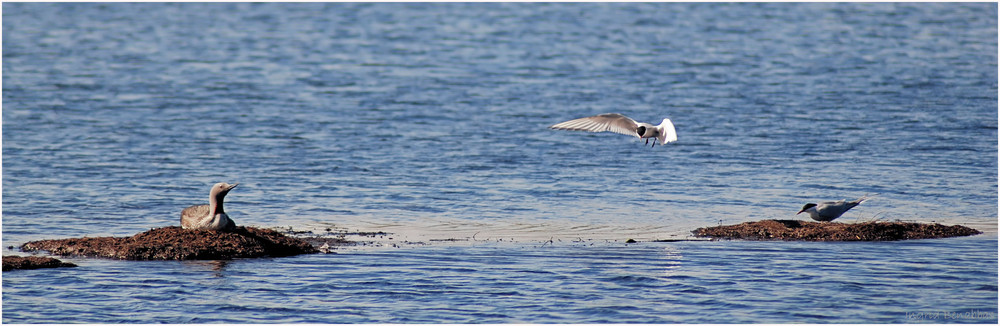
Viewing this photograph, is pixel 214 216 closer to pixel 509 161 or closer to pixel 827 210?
pixel 827 210

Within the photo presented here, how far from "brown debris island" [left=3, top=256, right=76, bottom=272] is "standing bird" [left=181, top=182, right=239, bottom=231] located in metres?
1.42

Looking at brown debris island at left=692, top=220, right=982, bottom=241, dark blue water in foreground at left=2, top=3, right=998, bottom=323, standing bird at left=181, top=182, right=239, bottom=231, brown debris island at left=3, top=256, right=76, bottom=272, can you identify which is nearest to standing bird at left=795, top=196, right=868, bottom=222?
brown debris island at left=692, top=220, right=982, bottom=241

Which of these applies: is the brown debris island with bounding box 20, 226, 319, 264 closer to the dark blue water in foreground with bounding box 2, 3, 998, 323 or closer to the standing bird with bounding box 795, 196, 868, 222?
the dark blue water in foreground with bounding box 2, 3, 998, 323

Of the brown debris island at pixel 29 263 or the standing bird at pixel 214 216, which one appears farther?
the standing bird at pixel 214 216

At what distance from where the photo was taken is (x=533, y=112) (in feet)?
89.1

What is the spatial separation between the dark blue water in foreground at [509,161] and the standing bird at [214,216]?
2.23 ft

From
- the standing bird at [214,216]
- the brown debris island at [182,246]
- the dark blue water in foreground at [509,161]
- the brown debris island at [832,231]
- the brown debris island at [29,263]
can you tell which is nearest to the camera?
the dark blue water in foreground at [509,161]

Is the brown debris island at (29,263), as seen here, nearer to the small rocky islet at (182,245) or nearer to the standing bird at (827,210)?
the small rocky islet at (182,245)

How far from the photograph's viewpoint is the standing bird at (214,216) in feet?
41.7

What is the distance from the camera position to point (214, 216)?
508 inches

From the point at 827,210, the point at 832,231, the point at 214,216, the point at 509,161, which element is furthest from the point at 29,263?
the point at 509,161

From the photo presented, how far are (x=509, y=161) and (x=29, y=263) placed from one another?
10.2m

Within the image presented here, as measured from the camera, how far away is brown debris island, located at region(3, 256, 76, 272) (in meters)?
12.0

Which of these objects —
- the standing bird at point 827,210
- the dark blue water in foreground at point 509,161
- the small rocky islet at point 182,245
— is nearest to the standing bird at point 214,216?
the small rocky islet at point 182,245
